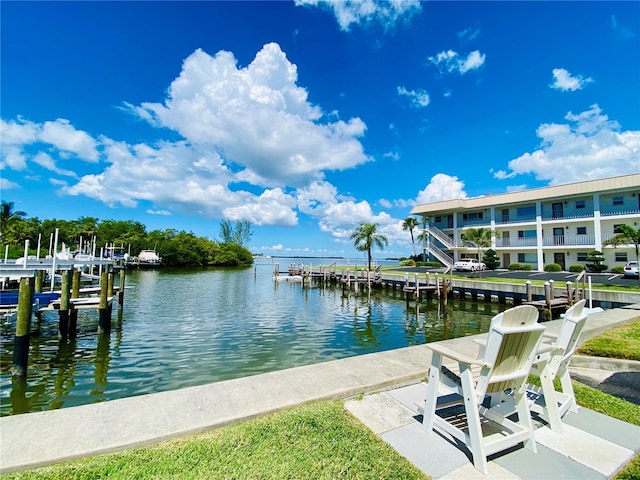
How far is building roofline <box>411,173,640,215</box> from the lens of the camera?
26.6 metres

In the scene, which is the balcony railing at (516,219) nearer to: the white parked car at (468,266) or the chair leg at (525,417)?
the white parked car at (468,266)

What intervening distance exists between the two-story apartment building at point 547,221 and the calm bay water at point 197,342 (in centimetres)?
1667

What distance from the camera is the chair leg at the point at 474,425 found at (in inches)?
102

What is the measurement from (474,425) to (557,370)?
1445 mm

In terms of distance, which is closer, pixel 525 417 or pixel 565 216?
pixel 525 417

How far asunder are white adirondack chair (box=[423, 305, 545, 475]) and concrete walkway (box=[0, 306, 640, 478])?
170 millimetres

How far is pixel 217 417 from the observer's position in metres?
3.27

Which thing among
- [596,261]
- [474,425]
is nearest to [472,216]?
[596,261]

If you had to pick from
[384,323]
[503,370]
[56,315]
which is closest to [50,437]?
[503,370]

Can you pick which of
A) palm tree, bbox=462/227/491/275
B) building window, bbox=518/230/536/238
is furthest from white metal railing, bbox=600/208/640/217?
palm tree, bbox=462/227/491/275

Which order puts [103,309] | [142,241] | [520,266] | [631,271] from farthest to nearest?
[142,241] → [520,266] → [631,271] → [103,309]

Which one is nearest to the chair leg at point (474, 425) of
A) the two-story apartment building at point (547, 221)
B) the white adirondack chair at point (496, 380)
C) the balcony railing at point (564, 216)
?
the white adirondack chair at point (496, 380)

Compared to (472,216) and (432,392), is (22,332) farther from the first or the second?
(472,216)

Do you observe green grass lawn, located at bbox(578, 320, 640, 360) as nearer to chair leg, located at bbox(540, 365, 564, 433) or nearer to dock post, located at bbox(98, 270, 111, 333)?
chair leg, located at bbox(540, 365, 564, 433)
